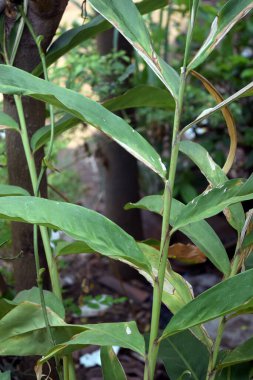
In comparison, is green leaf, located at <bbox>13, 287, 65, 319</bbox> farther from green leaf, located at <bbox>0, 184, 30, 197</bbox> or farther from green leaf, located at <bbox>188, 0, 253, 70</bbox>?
green leaf, located at <bbox>188, 0, 253, 70</bbox>

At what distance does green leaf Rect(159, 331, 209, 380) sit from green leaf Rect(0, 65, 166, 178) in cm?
45

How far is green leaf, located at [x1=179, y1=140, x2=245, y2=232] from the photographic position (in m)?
1.03

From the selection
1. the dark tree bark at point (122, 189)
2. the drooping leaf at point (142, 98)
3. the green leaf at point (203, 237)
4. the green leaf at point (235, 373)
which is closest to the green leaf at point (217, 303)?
the green leaf at point (203, 237)

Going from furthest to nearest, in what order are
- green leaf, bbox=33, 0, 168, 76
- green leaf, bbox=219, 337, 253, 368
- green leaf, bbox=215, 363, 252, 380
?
green leaf, bbox=33, 0, 168, 76 < green leaf, bbox=215, 363, 252, 380 < green leaf, bbox=219, 337, 253, 368

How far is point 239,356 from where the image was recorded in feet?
3.37

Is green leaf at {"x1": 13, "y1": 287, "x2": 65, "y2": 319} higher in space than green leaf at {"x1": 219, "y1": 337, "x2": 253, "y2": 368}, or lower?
higher

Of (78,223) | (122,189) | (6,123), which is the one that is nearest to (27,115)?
(6,123)

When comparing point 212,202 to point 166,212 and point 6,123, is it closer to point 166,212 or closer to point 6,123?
point 166,212

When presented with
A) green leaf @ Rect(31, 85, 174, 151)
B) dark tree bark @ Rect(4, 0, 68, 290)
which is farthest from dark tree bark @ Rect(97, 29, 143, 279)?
green leaf @ Rect(31, 85, 174, 151)

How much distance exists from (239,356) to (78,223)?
1.29 ft

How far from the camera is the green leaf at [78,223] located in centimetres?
80

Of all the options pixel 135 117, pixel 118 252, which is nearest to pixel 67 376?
pixel 118 252

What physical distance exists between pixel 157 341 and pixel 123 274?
2070 mm

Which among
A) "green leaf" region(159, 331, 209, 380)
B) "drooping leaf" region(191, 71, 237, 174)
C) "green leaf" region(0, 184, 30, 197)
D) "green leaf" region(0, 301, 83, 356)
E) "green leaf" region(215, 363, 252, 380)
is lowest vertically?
"green leaf" region(215, 363, 252, 380)
